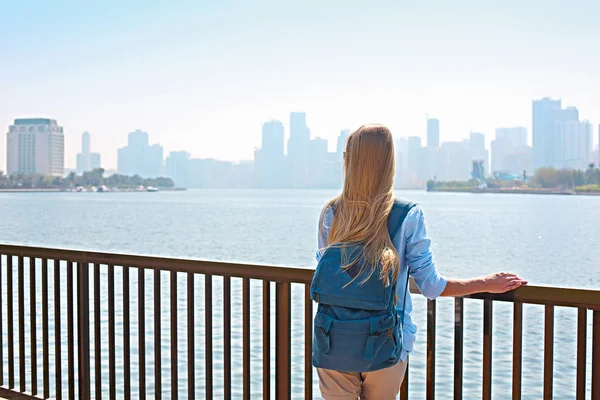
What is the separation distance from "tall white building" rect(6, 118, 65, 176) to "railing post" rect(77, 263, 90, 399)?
61.5 meters

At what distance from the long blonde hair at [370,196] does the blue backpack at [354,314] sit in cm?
3

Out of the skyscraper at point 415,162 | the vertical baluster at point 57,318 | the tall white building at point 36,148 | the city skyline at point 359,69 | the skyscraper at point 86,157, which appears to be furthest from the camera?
the skyscraper at point 86,157

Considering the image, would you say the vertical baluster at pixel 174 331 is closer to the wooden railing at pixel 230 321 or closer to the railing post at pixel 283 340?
the wooden railing at pixel 230 321

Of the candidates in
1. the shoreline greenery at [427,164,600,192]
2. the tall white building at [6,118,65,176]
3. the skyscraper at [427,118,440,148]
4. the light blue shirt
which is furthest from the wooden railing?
the tall white building at [6,118,65,176]

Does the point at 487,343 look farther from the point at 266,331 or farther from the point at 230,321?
the point at 230,321

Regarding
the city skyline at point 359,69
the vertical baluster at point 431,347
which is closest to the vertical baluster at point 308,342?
the vertical baluster at point 431,347

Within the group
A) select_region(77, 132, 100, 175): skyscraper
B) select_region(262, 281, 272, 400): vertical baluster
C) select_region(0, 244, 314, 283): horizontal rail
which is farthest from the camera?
select_region(77, 132, 100, 175): skyscraper

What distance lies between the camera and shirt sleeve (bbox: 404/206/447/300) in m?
2.07

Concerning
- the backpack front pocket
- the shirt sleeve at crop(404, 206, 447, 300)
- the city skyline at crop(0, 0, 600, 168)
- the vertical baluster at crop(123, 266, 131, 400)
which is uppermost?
the city skyline at crop(0, 0, 600, 168)

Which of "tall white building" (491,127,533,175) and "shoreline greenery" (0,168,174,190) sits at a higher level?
"tall white building" (491,127,533,175)

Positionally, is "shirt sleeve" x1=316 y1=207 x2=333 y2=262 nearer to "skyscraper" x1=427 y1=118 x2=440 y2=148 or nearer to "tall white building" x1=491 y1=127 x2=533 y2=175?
"tall white building" x1=491 y1=127 x2=533 y2=175

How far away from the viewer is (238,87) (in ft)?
237

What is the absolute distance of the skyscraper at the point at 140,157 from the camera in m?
86.7

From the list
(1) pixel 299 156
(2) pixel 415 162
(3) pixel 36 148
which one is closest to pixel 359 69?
(1) pixel 299 156
